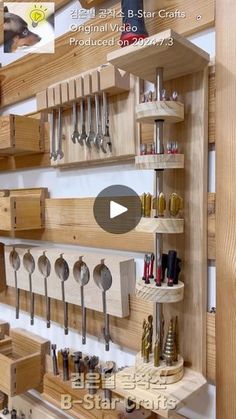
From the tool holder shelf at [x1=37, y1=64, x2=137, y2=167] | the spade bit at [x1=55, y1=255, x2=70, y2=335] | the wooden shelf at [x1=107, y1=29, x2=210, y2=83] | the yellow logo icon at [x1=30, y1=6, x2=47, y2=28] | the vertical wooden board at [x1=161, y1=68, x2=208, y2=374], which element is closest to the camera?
the wooden shelf at [x1=107, y1=29, x2=210, y2=83]

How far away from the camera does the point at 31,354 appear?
1030 millimetres

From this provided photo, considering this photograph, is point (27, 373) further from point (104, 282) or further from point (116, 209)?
point (116, 209)

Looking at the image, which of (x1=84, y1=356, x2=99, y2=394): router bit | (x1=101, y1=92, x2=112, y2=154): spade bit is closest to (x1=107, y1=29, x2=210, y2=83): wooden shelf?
(x1=101, y1=92, x2=112, y2=154): spade bit

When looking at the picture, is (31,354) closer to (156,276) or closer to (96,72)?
(156,276)

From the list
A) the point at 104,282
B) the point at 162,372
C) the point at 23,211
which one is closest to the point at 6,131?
the point at 23,211

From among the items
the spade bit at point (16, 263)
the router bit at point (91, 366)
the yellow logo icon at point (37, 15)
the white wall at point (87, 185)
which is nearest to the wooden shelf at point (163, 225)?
the white wall at point (87, 185)

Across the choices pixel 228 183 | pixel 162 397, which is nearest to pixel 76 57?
pixel 228 183

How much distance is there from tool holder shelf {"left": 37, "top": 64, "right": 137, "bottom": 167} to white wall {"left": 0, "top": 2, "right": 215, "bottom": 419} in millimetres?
40

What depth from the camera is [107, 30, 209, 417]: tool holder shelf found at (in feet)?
2.03

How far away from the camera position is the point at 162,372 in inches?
25.3

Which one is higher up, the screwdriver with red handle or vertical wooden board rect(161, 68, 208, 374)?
the screwdriver with red handle

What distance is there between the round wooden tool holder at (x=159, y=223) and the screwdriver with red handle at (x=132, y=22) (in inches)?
4.0

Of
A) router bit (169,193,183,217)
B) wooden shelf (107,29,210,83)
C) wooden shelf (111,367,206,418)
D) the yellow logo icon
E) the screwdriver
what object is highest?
the yellow logo icon

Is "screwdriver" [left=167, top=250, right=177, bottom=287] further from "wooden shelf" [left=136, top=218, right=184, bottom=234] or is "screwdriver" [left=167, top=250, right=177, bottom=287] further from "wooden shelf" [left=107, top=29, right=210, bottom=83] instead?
"wooden shelf" [left=107, top=29, right=210, bottom=83]
